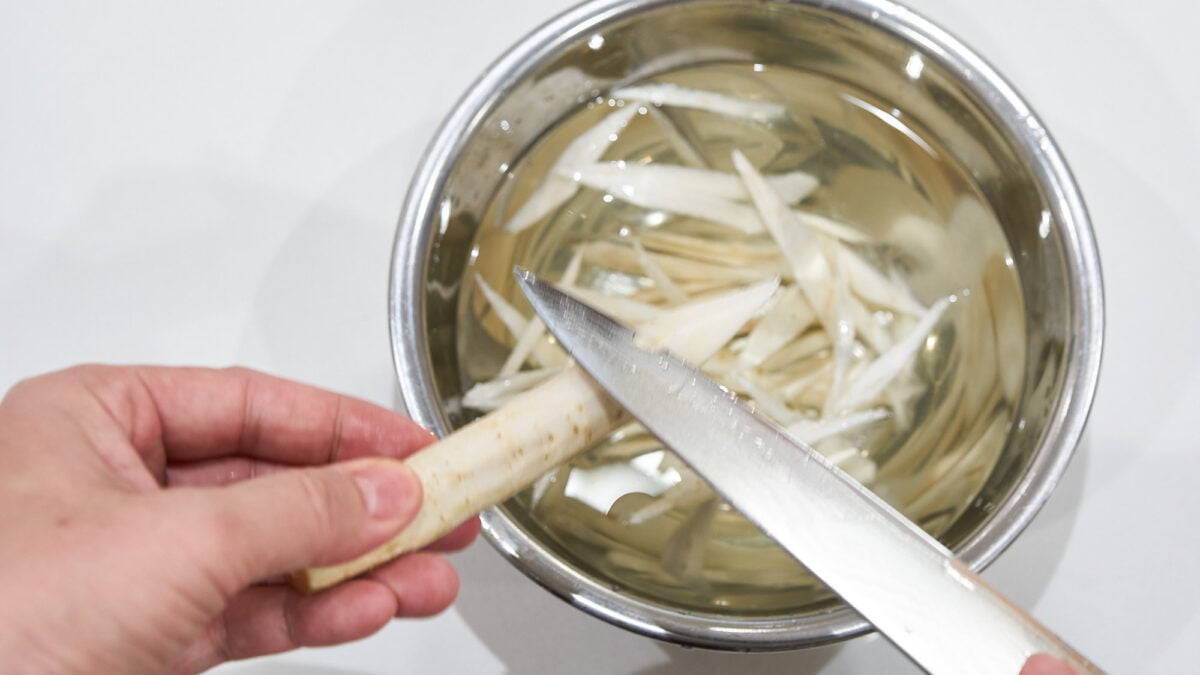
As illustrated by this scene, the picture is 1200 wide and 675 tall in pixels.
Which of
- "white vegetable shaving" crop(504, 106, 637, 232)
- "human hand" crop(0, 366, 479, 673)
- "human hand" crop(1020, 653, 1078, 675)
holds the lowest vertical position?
"human hand" crop(0, 366, 479, 673)

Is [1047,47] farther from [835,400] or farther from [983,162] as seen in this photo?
[835,400]

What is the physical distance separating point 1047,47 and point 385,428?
0.88 meters

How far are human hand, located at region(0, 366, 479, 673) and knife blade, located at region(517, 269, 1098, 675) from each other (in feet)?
0.62

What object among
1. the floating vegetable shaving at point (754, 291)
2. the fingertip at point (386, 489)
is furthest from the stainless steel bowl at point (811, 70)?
the fingertip at point (386, 489)

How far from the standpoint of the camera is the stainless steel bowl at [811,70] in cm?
77

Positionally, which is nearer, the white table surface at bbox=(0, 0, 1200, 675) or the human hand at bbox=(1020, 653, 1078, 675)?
the human hand at bbox=(1020, 653, 1078, 675)

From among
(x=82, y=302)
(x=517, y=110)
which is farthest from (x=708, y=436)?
(x=82, y=302)

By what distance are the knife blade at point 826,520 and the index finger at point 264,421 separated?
19 centimetres

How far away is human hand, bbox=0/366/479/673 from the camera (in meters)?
0.56

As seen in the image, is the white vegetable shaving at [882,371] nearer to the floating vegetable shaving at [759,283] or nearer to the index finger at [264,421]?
the floating vegetable shaving at [759,283]

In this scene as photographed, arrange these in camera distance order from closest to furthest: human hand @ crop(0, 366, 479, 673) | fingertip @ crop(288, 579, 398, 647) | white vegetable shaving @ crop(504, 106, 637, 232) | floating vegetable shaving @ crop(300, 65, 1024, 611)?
human hand @ crop(0, 366, 479, 673)
fingertip @ crop(288, 579, 398, 647)
floating vegetable shaving @ crop(300, 65, 1024, 611)
white vegetable shaving @ crop(504, 106, 637, 232)

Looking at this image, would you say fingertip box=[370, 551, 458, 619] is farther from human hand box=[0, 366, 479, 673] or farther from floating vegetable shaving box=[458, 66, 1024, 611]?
floating vegetable shaving box=[458, 66, 1024, 611]

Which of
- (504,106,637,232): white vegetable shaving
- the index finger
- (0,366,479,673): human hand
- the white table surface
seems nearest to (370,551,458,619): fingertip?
(0,366,479,673): human hand

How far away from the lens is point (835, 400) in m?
0.97
